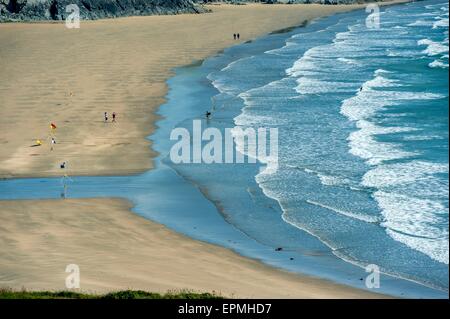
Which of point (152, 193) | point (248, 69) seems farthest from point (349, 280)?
point (248, 69)

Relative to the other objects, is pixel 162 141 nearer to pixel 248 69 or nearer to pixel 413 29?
pixel 248 69
